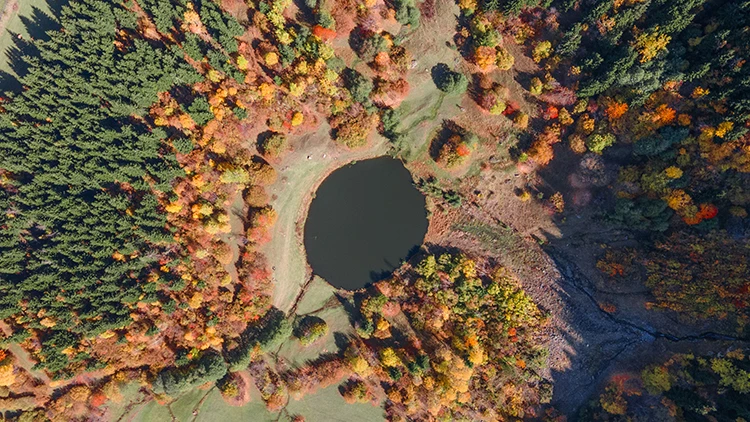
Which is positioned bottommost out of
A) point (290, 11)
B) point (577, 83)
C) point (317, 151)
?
point (317, 151)

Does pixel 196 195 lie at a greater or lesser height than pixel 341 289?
greater

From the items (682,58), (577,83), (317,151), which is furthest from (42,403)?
(682,58)

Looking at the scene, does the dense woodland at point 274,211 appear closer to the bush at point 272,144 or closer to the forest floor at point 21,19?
the bush at point 272,144

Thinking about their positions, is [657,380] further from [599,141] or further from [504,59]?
[504,59]

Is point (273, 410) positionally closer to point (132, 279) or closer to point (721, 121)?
point (132, 279)

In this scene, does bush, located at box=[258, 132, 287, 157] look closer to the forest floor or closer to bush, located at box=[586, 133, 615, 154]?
the forest floor

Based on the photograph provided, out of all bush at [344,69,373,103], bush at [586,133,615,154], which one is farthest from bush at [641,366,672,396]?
bush at [344,69,373,103]

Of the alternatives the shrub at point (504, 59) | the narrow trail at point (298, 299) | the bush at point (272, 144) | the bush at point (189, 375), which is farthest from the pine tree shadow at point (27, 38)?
the shrub at point (504, 59)
